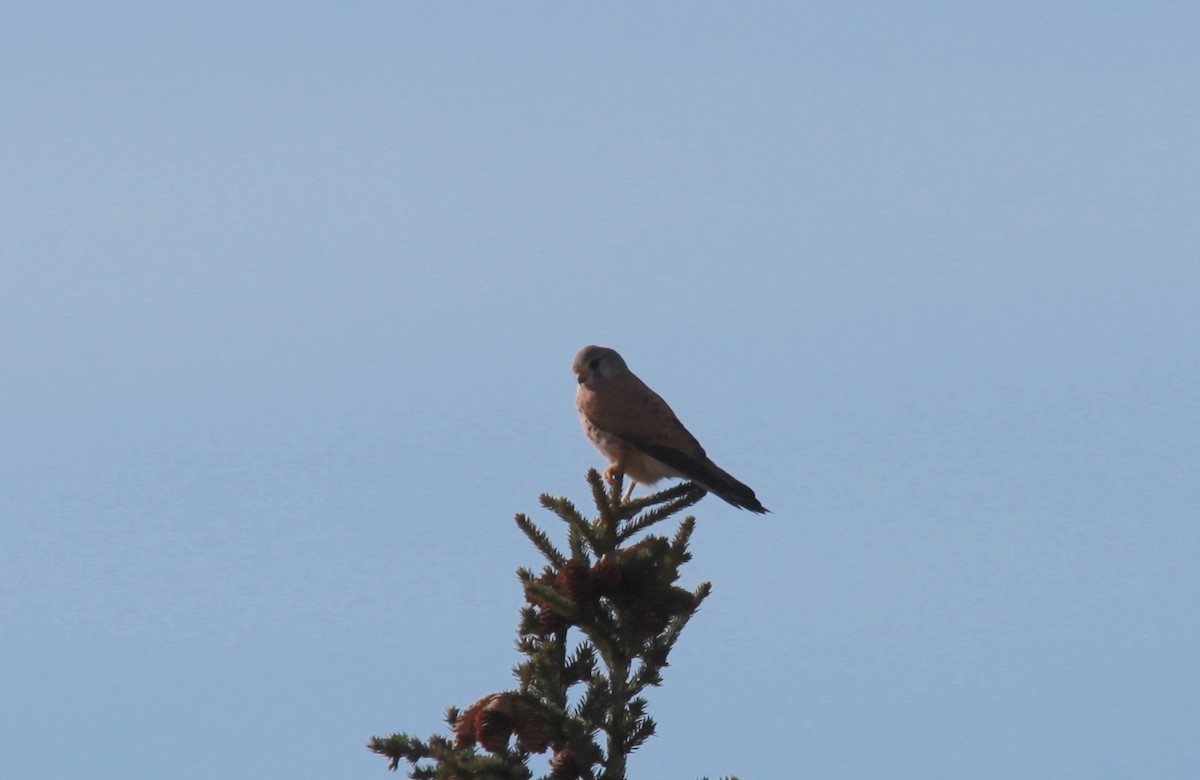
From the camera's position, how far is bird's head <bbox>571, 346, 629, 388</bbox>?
751 cm

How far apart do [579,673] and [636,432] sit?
2400 mm

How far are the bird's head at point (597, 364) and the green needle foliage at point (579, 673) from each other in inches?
103

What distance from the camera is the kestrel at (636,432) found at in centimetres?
657

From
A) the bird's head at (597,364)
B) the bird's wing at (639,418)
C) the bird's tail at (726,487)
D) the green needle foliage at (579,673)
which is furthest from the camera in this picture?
the bird's head at (597,364)

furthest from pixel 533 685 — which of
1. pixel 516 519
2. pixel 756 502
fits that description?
pixel 756 502

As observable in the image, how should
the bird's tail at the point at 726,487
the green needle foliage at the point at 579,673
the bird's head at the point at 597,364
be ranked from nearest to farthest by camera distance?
the green needle foliage at the point at 579,673 → the bird's tail at the point at 726,487 → the bird's head at the point at 597,364

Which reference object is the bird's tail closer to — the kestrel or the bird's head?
the kestrel

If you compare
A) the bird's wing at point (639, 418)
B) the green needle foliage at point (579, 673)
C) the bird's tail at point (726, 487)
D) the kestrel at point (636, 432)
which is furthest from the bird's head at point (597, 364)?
the green needle foliage at point (579, 673)

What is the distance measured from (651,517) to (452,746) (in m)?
1.21

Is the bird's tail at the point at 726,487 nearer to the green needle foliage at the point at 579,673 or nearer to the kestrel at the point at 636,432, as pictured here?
the kestrel at the point at 636,432

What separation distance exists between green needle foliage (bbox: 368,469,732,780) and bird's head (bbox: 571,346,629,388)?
2.63 meters

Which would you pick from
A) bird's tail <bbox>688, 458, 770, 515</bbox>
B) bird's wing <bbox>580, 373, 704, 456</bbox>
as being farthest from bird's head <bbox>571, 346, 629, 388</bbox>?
bird's tail <bbox>688, 458, 770, 515</bbox>

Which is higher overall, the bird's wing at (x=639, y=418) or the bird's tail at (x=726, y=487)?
the bird's wing at (x=639, y=418)

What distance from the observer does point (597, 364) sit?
7562 millimetres
